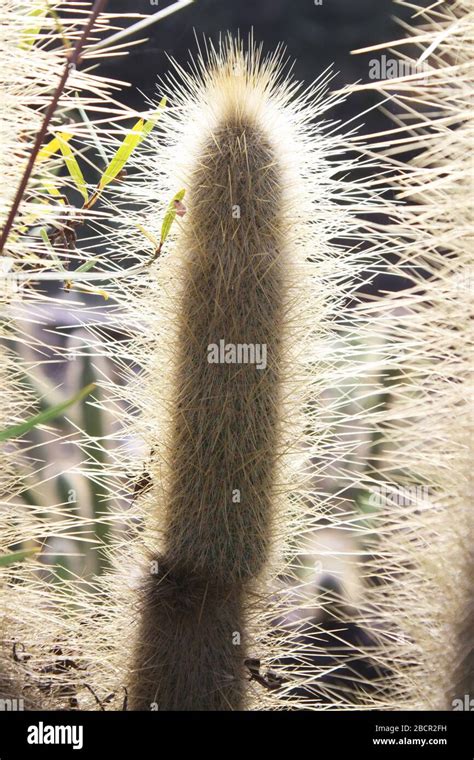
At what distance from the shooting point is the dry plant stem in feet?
2.59

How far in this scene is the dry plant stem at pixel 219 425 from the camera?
788 mm

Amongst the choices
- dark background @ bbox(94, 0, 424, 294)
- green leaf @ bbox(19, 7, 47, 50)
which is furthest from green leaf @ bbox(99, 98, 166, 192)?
dark background @ bbox(94, 0, 424, 294)

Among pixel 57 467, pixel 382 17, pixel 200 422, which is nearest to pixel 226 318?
pixel 200 422

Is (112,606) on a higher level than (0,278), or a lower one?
lower

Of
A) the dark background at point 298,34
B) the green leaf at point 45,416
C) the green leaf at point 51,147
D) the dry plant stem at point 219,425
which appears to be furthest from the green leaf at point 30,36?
the dark background at point 298,34

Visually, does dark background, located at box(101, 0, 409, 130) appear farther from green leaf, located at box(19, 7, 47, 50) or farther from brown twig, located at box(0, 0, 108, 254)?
brown twig, located at box(0, 0, 108, 254)

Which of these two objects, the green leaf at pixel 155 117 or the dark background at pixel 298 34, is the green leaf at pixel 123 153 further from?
the dark background at pixel 298 34

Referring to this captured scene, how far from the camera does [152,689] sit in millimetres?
804

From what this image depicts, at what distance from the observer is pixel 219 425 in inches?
31.0

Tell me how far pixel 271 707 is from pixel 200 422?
302 millimetres

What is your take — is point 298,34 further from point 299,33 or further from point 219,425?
point 219,425
